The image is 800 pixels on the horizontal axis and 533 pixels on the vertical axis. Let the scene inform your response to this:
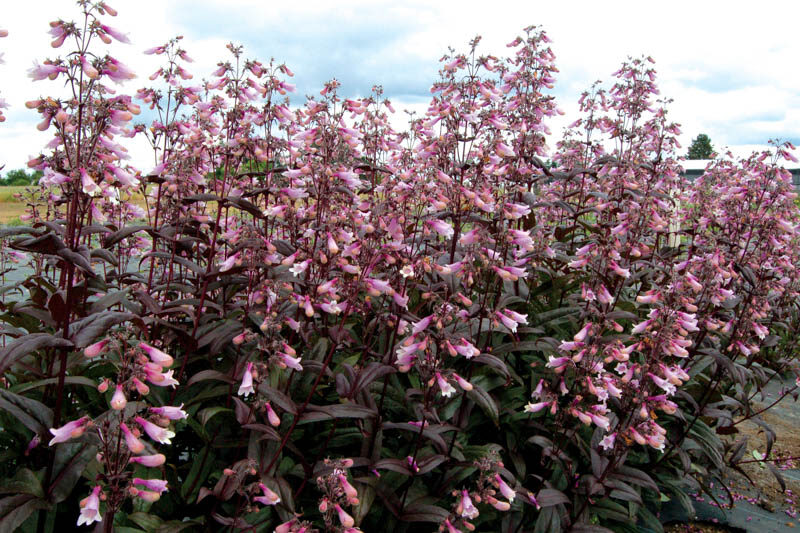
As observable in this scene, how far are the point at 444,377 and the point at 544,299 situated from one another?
3.00 meters

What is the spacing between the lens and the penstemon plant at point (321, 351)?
248 cm

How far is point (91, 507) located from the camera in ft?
6.39

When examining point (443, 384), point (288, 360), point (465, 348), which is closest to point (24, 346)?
point (288, 360)

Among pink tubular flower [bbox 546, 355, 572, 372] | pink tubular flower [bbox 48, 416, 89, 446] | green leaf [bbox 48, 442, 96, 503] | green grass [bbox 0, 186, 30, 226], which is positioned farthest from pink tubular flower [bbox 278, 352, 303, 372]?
green grass [bbox 0, 186, 30, 226]

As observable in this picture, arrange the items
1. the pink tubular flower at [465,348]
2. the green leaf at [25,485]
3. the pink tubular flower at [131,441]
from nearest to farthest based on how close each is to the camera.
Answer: the pink tubular flower at [131,441] → the green leaf at [25,485] → the pink tubular flower at [465,348]

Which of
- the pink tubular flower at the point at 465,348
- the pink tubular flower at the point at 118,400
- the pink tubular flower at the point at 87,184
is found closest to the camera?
the pink tubular flower at the point at 118,400

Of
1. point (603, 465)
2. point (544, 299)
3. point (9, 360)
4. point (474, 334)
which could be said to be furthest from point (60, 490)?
point (544, 299)

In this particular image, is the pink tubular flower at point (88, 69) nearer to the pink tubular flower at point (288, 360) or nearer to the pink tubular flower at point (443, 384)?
the pink tubular flower at point (288, 360)

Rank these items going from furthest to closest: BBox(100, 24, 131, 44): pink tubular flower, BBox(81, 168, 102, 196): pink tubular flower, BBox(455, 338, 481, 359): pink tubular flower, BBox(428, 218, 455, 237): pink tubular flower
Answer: BBox(428, 218, 455, 237): pink tubular flower < BBox(455, 338, 481, 359): pink tubular flower < BBox(100, 24, 131, 44): pink tubular flower < BBox(81, 168, 102, 196): pink tubular flower

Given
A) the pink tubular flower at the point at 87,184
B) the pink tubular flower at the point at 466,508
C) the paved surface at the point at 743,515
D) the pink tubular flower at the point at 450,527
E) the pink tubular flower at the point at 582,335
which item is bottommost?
the paved surface at the point at 743,515

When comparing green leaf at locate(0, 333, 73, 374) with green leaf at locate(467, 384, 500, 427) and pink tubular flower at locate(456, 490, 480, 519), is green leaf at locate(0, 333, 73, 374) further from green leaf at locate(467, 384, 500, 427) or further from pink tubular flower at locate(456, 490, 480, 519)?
green leaf at locate(467, 384, 500, 427)

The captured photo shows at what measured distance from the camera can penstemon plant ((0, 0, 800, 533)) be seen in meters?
2.48

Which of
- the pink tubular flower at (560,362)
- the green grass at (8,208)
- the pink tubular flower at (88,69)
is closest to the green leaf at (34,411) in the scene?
the pink tubular flower at (88,69)

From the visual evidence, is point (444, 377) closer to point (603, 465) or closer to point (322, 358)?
point (322, 358)
